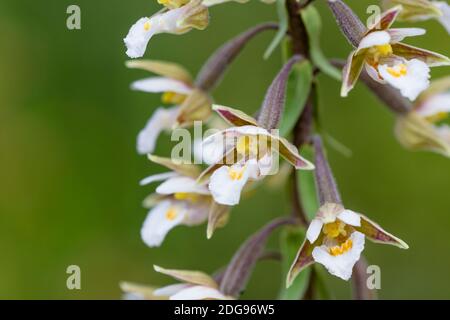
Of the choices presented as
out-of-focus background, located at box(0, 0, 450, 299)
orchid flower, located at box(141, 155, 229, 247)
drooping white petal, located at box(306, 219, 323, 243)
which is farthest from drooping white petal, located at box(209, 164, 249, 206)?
out-of-focus background, located at box(0, 0, 450, 299)

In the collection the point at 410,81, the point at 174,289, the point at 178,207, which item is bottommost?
the point at 174,289

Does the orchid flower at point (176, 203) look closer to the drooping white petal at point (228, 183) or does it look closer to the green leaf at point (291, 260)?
the green leaf at point (291, 260)

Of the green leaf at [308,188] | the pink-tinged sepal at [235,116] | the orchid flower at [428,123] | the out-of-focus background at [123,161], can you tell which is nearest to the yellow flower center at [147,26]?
the pink-tinged sepal at [235,116]

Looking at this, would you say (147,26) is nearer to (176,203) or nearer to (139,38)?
(139,38)

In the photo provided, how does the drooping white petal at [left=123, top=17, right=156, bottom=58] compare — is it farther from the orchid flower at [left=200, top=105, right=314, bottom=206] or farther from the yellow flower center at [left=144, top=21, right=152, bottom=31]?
the orchid flower at [left=200, top=105, right=314, bottom=206]
